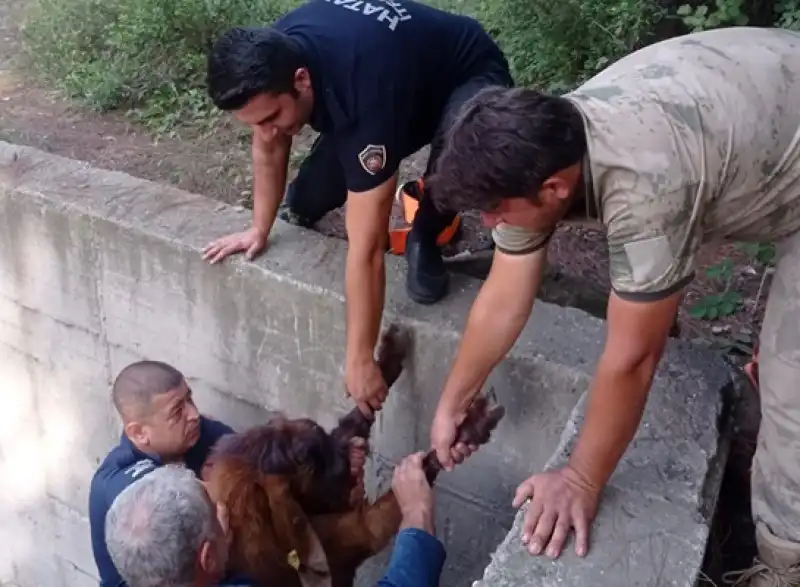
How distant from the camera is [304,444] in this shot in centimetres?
264

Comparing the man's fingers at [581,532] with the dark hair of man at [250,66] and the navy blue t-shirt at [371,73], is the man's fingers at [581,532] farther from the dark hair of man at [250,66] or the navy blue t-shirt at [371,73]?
the dark hair of man at [250,66]

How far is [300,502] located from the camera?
265 cm

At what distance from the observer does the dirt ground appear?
111 inches

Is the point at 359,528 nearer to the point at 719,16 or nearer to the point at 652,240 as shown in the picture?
the point at 652,240

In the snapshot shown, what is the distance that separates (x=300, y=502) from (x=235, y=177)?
2.69 meters

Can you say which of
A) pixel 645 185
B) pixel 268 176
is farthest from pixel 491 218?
pixel 268 176

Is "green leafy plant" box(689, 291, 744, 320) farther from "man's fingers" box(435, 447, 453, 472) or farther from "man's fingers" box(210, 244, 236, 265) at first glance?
"man's fingers" box(210, 244, 236, 265)

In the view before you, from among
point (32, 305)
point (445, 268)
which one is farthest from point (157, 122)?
point (445, 268)

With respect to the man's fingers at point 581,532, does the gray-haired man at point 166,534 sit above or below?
below

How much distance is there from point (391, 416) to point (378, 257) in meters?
0.66

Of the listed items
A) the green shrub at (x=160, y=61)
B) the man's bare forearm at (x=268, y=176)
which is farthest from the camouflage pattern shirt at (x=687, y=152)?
the green shrub at (x=160, y=61)

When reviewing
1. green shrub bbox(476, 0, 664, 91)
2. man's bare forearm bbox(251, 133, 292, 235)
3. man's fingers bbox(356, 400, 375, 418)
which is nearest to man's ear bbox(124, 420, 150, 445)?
man's fingers bbox(356, 400, 375, 418)

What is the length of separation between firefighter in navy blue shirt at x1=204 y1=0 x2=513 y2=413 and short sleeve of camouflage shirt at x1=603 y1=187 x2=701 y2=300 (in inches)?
25.8

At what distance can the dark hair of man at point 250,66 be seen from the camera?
2539 millimetres
